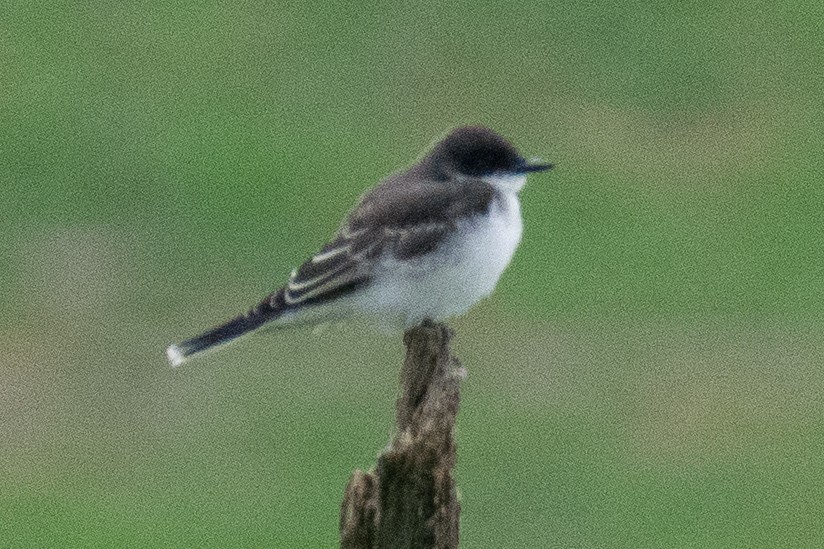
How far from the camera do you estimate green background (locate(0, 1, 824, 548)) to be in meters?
Result: 21.6

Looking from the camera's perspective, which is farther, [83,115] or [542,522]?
[83,115]

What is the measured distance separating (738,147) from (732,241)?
Answer: 3.36 m

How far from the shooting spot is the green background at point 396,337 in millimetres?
21625

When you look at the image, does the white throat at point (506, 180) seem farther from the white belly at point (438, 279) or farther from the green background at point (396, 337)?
the green background at point (396, 337)

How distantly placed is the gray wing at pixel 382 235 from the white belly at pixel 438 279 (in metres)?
0.05

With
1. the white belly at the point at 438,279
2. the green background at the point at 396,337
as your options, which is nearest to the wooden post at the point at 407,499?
the white belly at the point at 438,279

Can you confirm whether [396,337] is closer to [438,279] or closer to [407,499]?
[438,279]

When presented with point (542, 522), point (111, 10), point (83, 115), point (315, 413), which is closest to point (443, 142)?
point (542, 522)

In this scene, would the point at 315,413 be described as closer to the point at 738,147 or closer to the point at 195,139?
the point at 195,139

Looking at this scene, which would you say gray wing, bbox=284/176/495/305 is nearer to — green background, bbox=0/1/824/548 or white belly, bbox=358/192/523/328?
white belly, bbox=358/192/523/328

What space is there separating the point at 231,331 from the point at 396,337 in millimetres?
6084

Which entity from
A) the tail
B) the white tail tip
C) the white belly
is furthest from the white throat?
the white tail tip

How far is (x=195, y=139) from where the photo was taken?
28.8 m

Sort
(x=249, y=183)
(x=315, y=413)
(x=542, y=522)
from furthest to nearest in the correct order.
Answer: (x=249, y=183), (x=315, y=413), (x=542, y=522)
